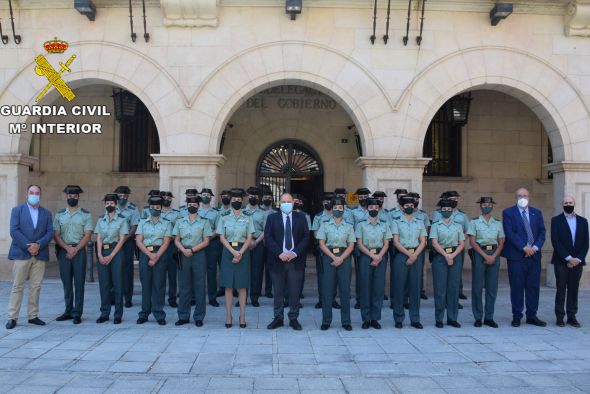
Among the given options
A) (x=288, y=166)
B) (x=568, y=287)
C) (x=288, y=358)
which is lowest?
(x=288, y=358)

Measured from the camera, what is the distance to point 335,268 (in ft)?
23.5

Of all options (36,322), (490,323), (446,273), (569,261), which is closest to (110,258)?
(36,322)

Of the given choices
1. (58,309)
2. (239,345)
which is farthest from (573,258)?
(58,309)

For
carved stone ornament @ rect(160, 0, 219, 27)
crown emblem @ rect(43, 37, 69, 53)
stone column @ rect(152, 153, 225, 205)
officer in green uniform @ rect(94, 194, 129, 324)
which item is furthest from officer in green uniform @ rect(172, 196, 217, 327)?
crown emblem @ rect(43, 37, 69, 53)

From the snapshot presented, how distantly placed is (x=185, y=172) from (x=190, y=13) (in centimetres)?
300

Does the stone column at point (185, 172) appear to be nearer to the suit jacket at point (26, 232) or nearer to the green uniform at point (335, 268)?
the suit jacket at point (26, 232)

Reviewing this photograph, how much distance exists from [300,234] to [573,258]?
154 inches

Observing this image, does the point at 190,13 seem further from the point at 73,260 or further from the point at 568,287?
the point at 568,287

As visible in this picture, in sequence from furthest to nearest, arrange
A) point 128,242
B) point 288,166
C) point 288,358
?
point 288,166 < point 128,242 < point 288,358

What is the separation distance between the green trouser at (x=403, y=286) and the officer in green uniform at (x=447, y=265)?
0.88 feet

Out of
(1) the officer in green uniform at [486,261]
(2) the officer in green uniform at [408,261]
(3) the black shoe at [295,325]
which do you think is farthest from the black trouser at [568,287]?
(3) the black shoe at [295,325]

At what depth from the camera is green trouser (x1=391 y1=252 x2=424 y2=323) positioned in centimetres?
723

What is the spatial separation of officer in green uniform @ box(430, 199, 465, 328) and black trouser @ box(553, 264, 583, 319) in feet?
4.83

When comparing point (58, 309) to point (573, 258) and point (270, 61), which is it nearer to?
point (270, 61)
